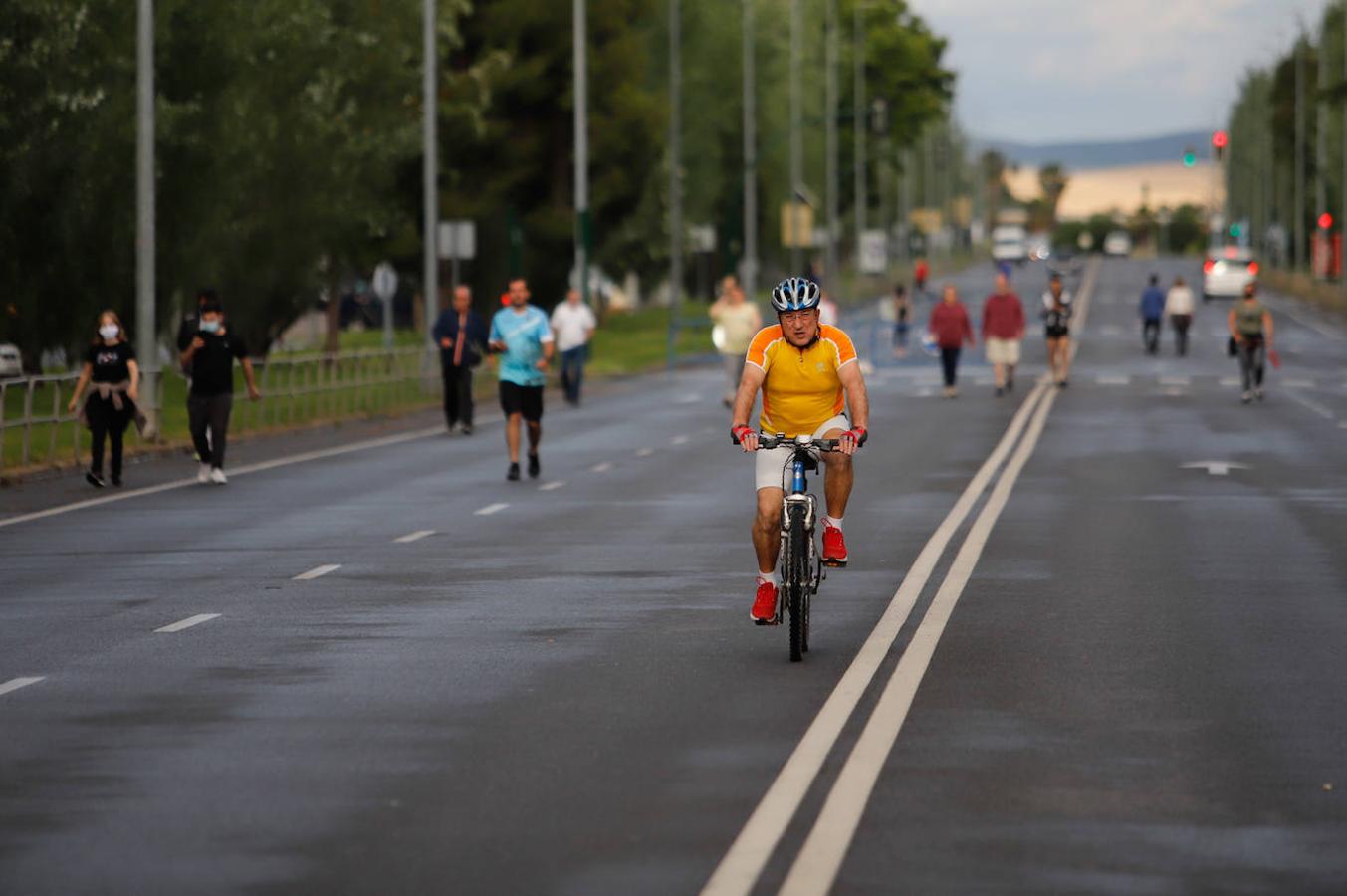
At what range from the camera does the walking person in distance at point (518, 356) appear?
27.7 m

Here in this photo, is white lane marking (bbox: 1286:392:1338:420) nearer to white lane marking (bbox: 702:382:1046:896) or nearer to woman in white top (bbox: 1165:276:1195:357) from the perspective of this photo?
woman in white top (bbox: 1165:276:1195:357)

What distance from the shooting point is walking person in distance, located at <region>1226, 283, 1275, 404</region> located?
146ft

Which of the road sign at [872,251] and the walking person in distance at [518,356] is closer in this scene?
the walking person in distance at [518,356]

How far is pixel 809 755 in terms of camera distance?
1079 cm

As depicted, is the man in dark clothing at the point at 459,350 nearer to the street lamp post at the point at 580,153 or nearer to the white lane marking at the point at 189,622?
the white lane marking at the point at 189,622

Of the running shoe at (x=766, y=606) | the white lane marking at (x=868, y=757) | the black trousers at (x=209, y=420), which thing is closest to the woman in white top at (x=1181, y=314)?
the black trousers at (x=209, y=420)

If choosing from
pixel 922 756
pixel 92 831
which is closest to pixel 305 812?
pixel 92 831

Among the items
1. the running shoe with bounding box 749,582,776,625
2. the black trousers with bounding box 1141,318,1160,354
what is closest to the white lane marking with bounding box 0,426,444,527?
the running shoe with bounding box 749,582,776,625

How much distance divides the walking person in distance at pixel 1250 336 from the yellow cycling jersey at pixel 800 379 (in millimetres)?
29998

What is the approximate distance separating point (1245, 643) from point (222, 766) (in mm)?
5835

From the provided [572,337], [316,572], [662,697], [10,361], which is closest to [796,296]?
[662,697]

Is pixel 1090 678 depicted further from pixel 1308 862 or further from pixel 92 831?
pixel 92 831

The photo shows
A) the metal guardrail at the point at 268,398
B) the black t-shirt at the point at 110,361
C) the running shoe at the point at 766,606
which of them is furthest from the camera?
the metal guardrail at the point at 268,398

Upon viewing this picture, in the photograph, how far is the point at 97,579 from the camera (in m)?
18.3
